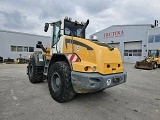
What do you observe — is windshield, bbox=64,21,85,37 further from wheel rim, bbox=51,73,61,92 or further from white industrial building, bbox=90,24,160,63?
white industrial building, bbox=90,24,160,63

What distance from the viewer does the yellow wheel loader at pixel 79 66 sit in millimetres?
3844

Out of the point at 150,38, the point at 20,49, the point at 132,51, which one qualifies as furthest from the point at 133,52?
the point at 20,49

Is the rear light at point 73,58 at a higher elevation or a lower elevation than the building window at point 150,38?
lower

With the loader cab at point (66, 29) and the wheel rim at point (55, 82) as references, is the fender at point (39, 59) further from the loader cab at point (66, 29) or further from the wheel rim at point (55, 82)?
the wheel rim at point (55, 82)

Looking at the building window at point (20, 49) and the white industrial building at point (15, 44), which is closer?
the white industrial building at point (15, 44)

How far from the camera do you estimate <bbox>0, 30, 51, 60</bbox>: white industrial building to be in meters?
22.4

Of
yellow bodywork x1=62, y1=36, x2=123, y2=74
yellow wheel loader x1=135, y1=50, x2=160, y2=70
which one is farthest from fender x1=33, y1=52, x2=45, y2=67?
yellow wheel loader x1=135, y1=50, x2=160, y2=70

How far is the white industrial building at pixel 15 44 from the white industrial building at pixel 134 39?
14294 millimetres

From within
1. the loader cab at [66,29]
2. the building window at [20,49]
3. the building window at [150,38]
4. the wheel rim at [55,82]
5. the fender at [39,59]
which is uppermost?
the building window at [150,38]

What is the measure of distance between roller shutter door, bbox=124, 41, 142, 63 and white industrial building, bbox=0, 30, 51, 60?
48.9 ft

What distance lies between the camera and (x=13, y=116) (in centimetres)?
355

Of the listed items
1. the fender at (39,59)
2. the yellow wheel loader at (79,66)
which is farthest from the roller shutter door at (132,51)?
the yellow wheel loader at (79,66)

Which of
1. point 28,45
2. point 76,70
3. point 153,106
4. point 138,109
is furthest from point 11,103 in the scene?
point 28,45

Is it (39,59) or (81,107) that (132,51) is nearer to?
(39,59)
